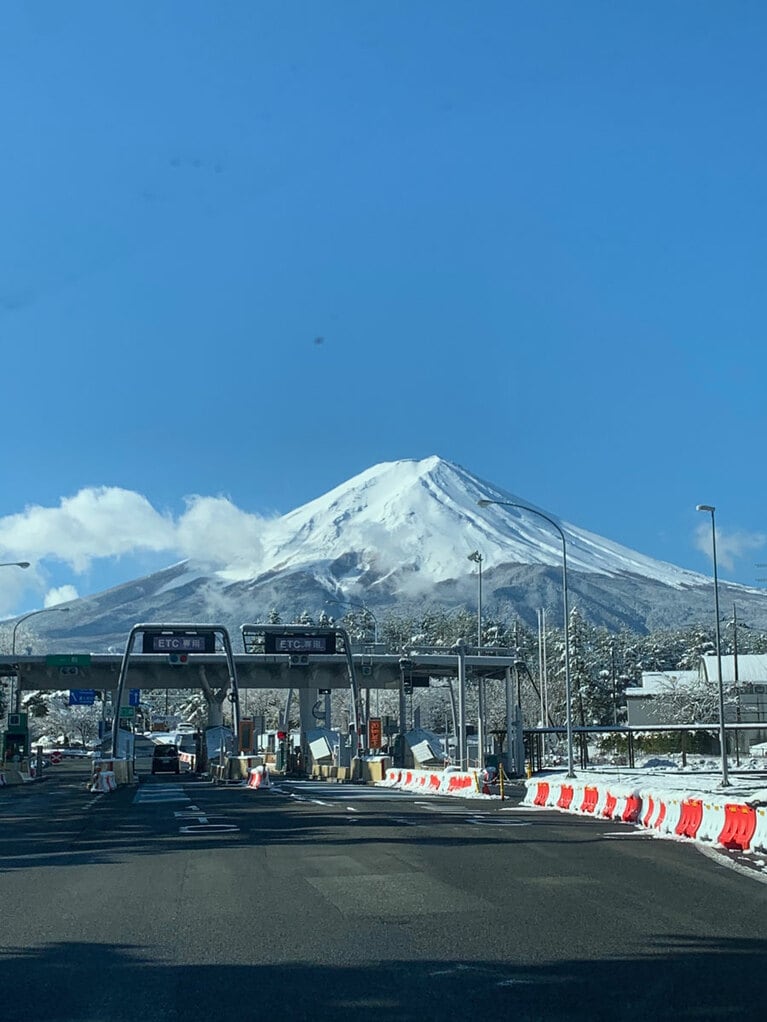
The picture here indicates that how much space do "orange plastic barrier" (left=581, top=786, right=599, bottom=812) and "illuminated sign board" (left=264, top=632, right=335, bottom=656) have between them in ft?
92.2

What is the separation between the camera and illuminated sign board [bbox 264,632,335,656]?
2093 inches

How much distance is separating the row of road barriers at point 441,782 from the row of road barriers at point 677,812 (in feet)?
31.8

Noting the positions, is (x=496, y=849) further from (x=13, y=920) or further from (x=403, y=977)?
(x=403, y=977)

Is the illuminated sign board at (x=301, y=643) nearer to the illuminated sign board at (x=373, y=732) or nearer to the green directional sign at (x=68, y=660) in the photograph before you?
the illuminated sign board at (x=373, y=732)

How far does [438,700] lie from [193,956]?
473ft

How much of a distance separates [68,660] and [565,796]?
49564 millimetres

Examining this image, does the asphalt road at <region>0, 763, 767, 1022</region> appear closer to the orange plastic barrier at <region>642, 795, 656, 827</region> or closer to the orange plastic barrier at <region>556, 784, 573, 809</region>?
the orange plastic barrier at <region>642, 795, 656, 827</region>

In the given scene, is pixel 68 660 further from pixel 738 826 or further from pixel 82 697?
pixel 738 826

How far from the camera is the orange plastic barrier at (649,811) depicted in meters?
20.9

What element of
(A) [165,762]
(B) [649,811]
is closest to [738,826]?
(B) [649,811]

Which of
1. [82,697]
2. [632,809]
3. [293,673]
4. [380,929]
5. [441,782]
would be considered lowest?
[441,782]

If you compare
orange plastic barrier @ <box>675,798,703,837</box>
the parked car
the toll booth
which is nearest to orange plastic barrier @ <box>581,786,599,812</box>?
orange plastic barrier @ <box>675,798,703,837</box>

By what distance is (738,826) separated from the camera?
16.8 metres

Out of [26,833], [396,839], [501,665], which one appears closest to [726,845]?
[396,839]
